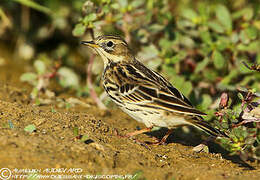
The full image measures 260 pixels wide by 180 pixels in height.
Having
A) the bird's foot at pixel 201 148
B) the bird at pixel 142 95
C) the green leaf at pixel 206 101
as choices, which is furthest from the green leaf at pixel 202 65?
the bird's foot at pixel 201 148

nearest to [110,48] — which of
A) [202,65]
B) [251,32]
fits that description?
[202,65]

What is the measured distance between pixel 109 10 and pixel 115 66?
5.16 ft

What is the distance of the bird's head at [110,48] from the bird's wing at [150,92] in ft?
1.22

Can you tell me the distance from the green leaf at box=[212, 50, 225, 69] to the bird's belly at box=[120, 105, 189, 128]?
245 centimetres

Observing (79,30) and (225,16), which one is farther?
(225,16)

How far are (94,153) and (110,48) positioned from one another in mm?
2328

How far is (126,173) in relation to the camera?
167 inches

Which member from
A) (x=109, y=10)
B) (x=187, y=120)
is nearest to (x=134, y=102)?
(x=187, y=120)

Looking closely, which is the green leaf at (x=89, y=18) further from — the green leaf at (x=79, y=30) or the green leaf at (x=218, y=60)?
the green leaf at (x=218, y=60)

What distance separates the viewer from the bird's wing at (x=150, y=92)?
5.02 metres

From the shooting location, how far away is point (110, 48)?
20.3 feet

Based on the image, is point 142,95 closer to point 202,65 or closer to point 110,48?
point 110,48

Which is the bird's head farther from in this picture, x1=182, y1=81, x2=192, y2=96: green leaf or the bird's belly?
x1=182, y1=81, x2=192, y2=96: green leaf

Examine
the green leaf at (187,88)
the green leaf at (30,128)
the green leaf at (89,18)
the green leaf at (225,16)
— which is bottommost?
the green leaf at (30,128)
